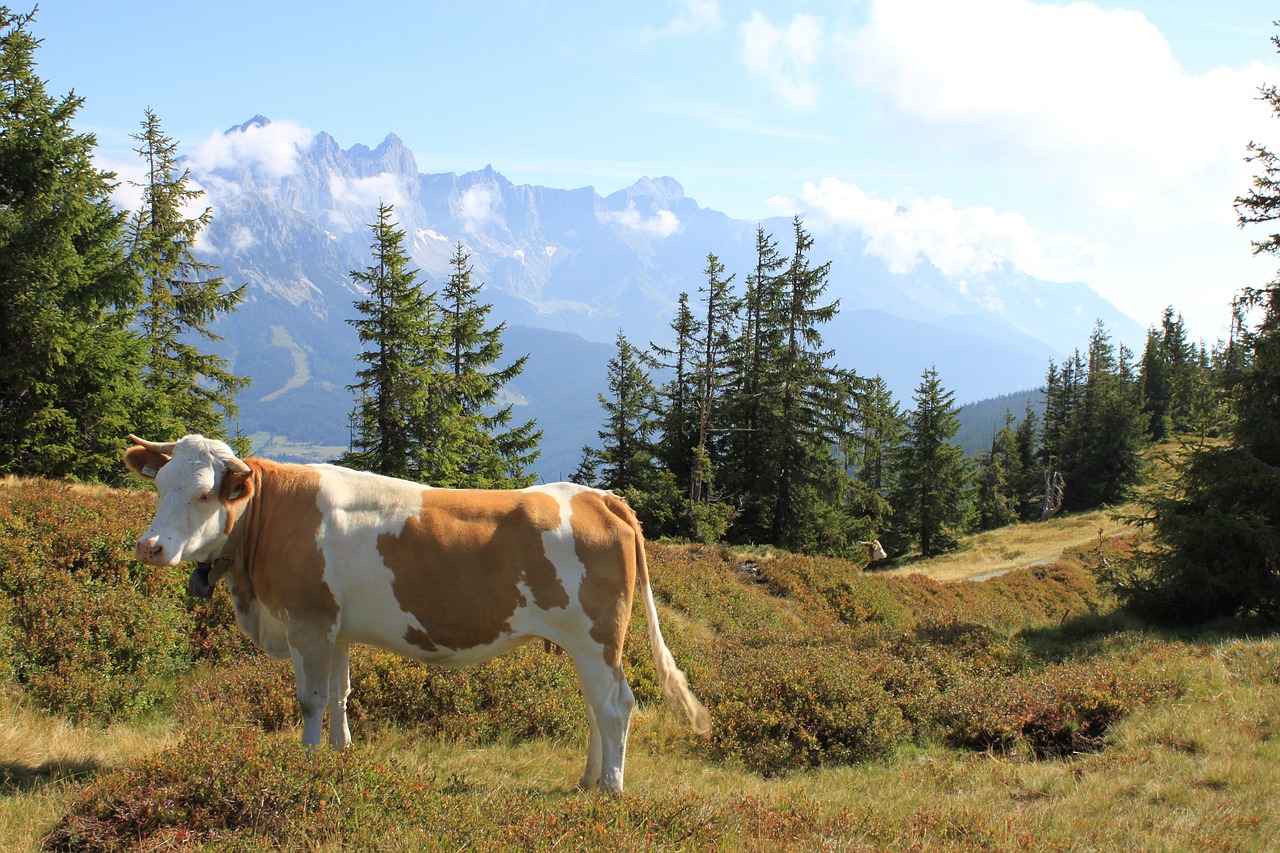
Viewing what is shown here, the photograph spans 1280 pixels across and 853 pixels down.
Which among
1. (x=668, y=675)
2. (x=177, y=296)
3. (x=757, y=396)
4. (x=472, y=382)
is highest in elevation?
(x=177, y=296)

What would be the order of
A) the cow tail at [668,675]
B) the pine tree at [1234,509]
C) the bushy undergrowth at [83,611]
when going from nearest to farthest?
the cow tail at [668,675], the bushy undergrowth at [83,611], the pine tree at [1234,509]

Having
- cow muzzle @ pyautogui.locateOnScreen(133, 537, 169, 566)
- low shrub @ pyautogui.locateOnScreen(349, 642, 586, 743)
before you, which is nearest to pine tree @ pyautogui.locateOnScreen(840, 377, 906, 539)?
low shrub @ pyautogui.locateOnScreen(349, 642, 586, 743)

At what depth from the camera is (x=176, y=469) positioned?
509 centimetres

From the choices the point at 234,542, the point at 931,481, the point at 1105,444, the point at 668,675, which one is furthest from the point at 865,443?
the point at 1105,444

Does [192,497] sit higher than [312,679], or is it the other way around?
[192,497]

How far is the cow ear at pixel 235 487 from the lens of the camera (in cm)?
520

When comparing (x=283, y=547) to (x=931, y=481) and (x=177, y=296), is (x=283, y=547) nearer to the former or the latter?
(x=177, y=296)

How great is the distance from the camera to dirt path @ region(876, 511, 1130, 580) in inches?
1404

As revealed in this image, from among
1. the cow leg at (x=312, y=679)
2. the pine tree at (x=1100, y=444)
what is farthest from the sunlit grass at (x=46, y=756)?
the pine tree at (x=1100, y=444)

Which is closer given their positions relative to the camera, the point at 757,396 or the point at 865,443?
the point at 757,396

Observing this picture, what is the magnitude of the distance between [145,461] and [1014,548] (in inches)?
1802

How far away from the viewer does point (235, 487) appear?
5.23 meters

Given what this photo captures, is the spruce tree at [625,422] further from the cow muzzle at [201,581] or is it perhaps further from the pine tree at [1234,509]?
the cow muzzle at [201,581]

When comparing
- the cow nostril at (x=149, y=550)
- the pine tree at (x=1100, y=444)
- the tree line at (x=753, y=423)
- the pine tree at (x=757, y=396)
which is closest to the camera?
the cow nostril at (x=149, y=550)
